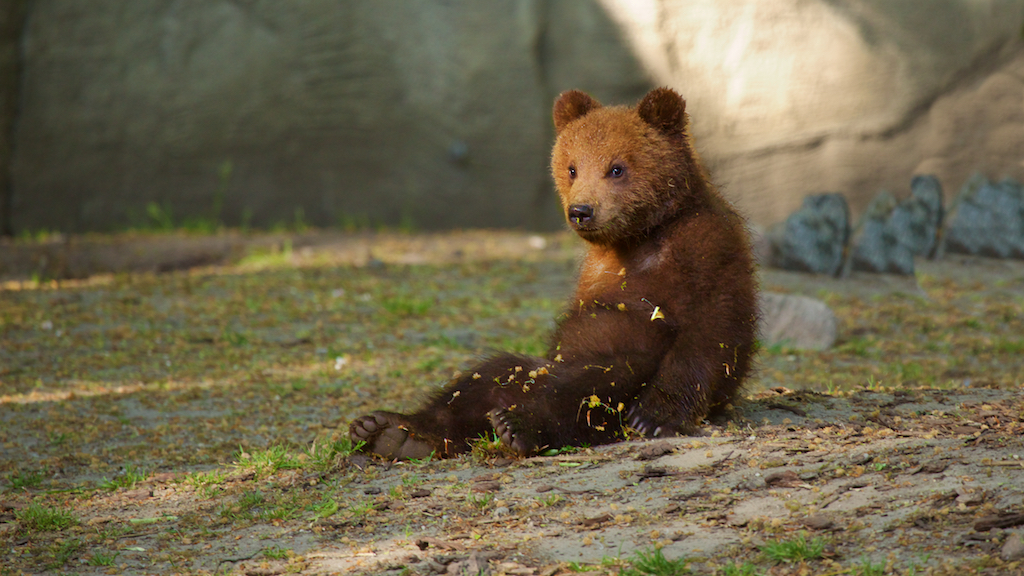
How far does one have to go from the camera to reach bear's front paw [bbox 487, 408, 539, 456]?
3.29 metres

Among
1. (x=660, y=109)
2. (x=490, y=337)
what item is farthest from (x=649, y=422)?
(x=490, y=337)

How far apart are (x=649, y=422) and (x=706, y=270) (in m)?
0.58

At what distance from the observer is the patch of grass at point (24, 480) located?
3.78 meters

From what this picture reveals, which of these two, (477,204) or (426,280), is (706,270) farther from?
(477,204)

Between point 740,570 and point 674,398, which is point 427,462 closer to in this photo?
point 674,398

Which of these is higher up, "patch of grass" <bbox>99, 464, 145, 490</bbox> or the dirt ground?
the dirt ground

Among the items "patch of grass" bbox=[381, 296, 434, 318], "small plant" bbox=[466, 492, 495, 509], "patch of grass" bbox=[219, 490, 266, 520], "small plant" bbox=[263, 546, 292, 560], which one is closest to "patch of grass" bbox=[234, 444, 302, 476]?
"patch of grass" bbox=[219, 490, 266, 520]

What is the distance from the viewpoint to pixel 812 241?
8586 millimetres

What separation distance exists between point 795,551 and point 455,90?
7984 mm

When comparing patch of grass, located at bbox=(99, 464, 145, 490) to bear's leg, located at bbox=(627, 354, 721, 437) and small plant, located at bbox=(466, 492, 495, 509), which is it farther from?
bear's leg, located at bbox=(627, 354, 721, 437)

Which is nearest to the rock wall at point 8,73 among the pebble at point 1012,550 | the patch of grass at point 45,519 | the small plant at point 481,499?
the patch of grass at point 45,519

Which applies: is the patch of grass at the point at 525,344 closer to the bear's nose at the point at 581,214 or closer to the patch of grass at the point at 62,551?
the bear's nose at the point at 581,214

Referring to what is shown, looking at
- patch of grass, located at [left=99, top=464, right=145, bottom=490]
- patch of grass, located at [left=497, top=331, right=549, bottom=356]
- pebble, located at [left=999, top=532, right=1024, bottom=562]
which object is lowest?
patch of grass, located at [left=99, top=464, right=145, bottom=490]

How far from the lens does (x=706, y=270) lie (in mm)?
3377
